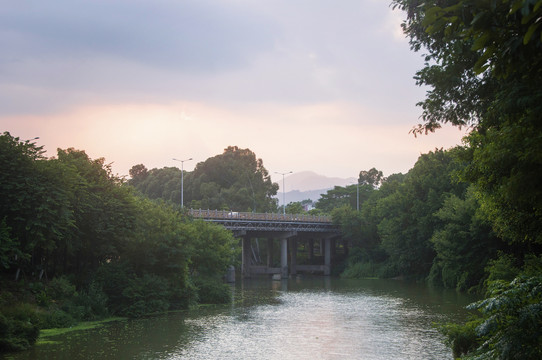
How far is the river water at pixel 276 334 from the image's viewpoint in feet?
78.0

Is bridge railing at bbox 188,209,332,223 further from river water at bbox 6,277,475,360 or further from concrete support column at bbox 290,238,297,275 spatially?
river water at bbox 6,277,475,360

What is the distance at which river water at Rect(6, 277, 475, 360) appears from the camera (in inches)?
936

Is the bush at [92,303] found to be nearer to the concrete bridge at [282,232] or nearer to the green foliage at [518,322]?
the green foliage at [518,322]

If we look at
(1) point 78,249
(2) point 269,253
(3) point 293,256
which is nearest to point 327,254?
(3) point 293,256

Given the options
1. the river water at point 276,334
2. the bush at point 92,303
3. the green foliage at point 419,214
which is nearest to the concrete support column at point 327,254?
the green foliage at point 419,214

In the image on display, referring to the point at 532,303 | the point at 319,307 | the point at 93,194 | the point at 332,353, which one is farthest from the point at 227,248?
the point at 532,303

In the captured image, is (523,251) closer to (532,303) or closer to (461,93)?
(461,93)

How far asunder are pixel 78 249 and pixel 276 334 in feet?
46.4

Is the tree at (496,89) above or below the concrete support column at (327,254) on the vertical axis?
above

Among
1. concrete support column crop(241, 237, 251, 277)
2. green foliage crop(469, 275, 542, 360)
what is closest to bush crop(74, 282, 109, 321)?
green foliage crop(469, 275, 542, 360)

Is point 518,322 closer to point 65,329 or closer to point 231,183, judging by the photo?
point 65,329

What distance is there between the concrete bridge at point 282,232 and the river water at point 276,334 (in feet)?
134

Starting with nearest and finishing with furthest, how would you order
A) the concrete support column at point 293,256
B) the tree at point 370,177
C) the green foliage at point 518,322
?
the green foliage at point 518,322, the concrete support column at point 293,256, the tree at point 370,177

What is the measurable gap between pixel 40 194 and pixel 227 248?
2056cm
